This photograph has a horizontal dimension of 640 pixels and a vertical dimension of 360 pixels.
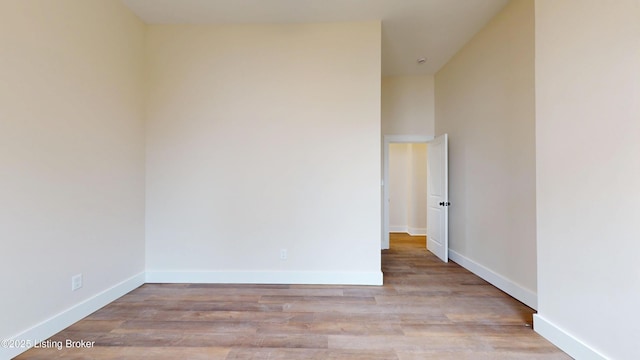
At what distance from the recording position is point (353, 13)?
307cm

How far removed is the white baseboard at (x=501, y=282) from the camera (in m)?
2.63

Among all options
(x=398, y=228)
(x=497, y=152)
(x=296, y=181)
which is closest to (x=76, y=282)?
(x=296, y=181)

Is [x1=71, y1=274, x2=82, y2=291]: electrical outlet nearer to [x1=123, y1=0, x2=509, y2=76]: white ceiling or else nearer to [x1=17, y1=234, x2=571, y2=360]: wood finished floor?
[x1=17, y1=234, x2=571, y2=360]: wood finished floor

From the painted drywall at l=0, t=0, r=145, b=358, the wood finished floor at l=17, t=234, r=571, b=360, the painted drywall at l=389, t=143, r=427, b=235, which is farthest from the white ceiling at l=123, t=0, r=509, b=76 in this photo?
the painted drywall at l=389, t=143, r=427, b=235

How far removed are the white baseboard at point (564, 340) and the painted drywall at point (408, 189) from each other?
4.52 m

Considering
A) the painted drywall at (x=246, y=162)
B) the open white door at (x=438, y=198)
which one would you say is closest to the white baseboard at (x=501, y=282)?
the open white door at (x=438, y=198)

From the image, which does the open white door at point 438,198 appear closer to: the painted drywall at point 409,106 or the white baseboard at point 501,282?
the white baseboard at point 501,282

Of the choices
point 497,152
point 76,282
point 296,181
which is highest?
point 497,152

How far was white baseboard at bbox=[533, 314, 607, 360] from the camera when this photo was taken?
5.73ft

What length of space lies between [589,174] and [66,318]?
4.02m

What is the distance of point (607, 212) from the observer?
5.34ft

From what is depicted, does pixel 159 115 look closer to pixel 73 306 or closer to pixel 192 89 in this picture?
pixel 192 89

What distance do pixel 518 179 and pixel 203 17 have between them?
390 cm

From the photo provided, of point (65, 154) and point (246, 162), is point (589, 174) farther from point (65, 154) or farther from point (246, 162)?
point (65, 154)
